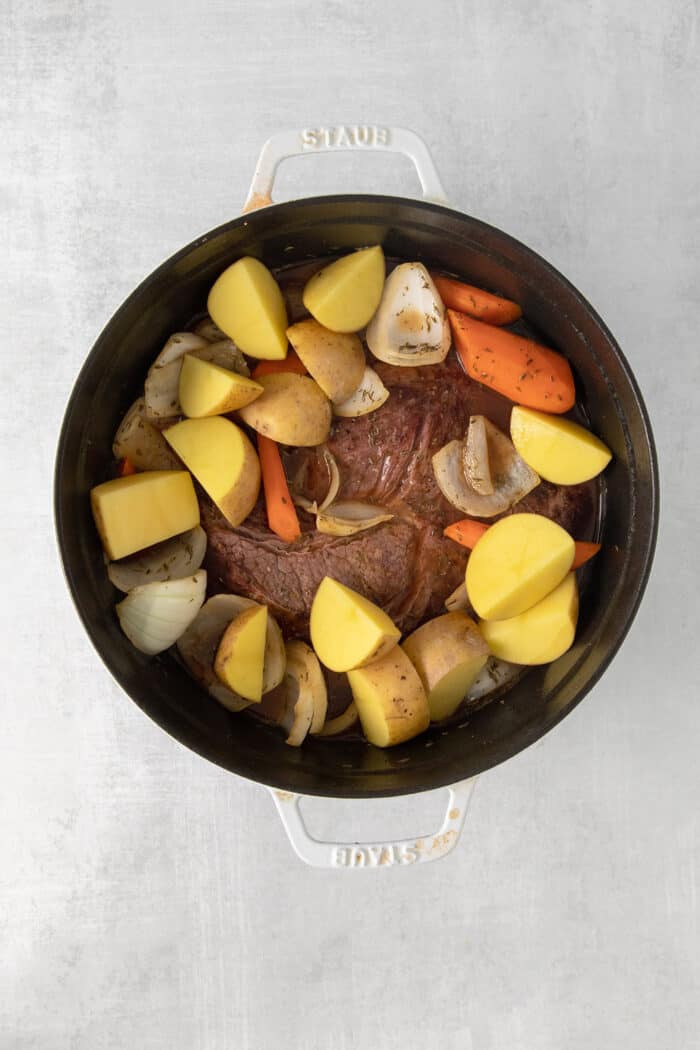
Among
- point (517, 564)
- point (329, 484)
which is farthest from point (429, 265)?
point (517, 564)

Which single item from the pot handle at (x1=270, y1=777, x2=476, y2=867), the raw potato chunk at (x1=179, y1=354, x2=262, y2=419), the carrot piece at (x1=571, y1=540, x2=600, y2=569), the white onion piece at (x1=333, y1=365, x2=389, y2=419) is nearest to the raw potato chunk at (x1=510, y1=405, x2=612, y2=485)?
the carrot piece at (x1=571, y1=540, x2=600, y2=569)

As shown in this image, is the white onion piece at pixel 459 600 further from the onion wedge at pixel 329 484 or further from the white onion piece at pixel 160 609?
the white onion piece at pixel 160 609

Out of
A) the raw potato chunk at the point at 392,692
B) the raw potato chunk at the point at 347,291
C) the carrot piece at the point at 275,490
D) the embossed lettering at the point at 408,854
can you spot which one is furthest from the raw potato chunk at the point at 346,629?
the raw potato chunk at the point at 347,291

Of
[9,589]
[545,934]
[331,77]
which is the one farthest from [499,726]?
[331,77]

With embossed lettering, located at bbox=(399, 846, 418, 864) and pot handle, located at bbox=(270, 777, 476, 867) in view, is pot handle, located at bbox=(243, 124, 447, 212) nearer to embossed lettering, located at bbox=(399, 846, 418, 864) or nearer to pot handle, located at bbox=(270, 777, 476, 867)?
pot handle, located at bbox=(270, 777, 476, 867)

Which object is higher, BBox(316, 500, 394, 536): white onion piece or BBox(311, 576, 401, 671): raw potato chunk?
BBox(316, 500, 394, 536): white onion piece

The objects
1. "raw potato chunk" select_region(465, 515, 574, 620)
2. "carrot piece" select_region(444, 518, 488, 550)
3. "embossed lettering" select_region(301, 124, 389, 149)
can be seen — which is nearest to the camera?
"embossed lettering" select_region(301, 124, 389, 149)

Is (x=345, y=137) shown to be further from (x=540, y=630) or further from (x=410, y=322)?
(x=540, y=630)
